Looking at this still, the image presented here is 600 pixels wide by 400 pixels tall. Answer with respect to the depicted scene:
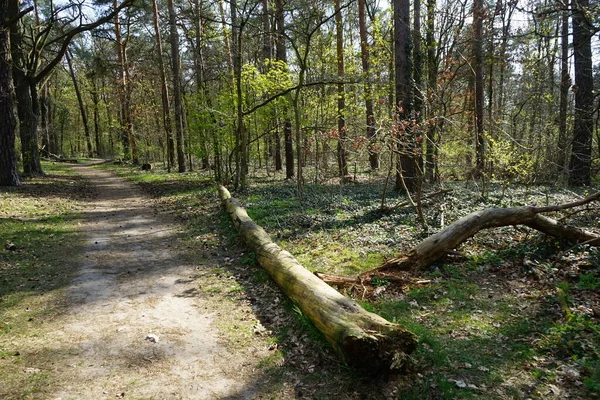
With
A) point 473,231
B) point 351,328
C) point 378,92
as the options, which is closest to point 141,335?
point 351,328

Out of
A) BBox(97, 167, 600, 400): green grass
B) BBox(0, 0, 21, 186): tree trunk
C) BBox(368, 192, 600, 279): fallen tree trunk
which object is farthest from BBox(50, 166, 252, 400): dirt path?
BBox(0, 0, 21, 186): tree trunk

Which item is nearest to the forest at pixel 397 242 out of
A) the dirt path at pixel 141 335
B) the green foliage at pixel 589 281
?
the green foliage at pixel 589 281

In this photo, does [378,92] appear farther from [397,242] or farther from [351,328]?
[351,328]

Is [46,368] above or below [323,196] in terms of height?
below

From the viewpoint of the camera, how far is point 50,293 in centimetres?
578

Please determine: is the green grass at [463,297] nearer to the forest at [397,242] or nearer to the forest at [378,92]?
the forest at [397,242]

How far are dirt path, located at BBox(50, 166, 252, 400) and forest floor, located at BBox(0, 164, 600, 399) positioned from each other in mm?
20

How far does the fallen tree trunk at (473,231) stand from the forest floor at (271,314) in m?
0.21

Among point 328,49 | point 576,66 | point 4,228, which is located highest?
point 328,49

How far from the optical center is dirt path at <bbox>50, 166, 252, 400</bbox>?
3701mm

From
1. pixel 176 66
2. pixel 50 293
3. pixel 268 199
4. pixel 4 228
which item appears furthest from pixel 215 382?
pixel 176 66

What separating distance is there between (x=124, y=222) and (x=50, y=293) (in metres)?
5.08

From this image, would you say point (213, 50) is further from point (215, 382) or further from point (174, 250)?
point (215, 382)

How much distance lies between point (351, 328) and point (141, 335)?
263 cm
